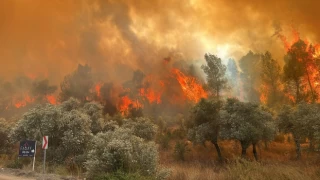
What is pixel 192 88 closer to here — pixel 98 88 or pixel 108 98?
pixel 108 98

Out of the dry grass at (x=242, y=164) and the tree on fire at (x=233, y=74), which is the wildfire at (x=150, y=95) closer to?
the tree on fire at (x=233, y=74)

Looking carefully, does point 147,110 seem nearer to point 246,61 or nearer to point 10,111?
point 246,61

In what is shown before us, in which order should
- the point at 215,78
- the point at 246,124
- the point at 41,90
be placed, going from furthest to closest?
the point at 41,90, the point at 215,78, the point at 246,124

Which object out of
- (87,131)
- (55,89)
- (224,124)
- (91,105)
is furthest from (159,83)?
(87,131)

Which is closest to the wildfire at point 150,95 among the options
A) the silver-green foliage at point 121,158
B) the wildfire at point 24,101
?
the wildfire at point 24,101

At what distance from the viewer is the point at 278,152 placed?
45.5m

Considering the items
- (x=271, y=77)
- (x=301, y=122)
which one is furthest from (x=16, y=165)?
(x=271, y=77)

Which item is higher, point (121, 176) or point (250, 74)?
point (250, 74)

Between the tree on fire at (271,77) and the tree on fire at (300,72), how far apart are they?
525 centimetres

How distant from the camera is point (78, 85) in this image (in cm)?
11312

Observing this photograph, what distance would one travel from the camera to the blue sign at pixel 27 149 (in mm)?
21855

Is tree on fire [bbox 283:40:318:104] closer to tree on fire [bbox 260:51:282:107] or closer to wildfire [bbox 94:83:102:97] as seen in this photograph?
tree on fire [bbox 260:51:282:107]

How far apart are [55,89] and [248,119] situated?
104719 millimetres

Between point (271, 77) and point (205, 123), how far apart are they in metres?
41.0
